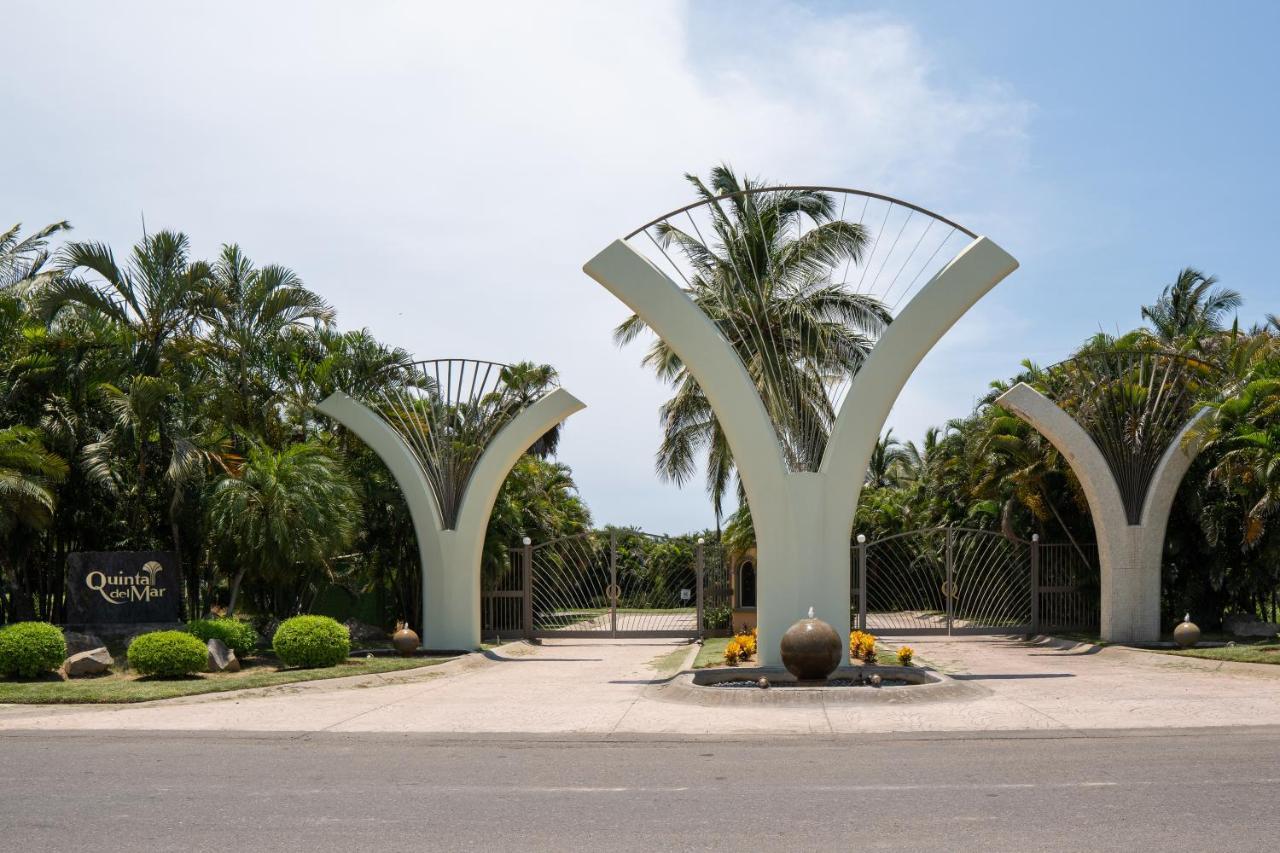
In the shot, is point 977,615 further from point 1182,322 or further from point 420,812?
point 420,812

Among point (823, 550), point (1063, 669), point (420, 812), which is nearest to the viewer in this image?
point (420, 812)

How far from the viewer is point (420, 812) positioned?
287 inches

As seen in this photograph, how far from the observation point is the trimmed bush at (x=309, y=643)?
17.4 meters

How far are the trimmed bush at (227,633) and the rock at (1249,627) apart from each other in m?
17.8

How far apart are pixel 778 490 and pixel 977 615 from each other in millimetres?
12341

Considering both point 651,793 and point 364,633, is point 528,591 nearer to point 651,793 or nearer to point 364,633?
point 364,633

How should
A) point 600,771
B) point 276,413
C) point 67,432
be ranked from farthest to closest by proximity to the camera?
point 276,413 < point 67,432 < point 600,771

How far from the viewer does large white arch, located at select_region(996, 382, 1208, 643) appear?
20.7 m

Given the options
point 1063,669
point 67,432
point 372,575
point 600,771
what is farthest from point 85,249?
point 1063,669

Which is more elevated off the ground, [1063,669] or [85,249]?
[85,249]

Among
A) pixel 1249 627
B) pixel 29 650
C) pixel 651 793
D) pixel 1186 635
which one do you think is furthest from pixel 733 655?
pixel 1249 627

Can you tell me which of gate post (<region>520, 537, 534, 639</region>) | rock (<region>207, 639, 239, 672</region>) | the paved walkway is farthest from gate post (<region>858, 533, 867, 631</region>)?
rock (<region>207, 639, 239, 672</region>)

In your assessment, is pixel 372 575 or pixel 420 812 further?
pixel 372 575

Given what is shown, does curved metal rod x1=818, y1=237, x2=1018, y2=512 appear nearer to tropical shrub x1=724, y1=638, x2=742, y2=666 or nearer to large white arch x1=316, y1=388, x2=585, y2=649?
tropical shrub x1=724, y1=638, x2=742, y2=666
